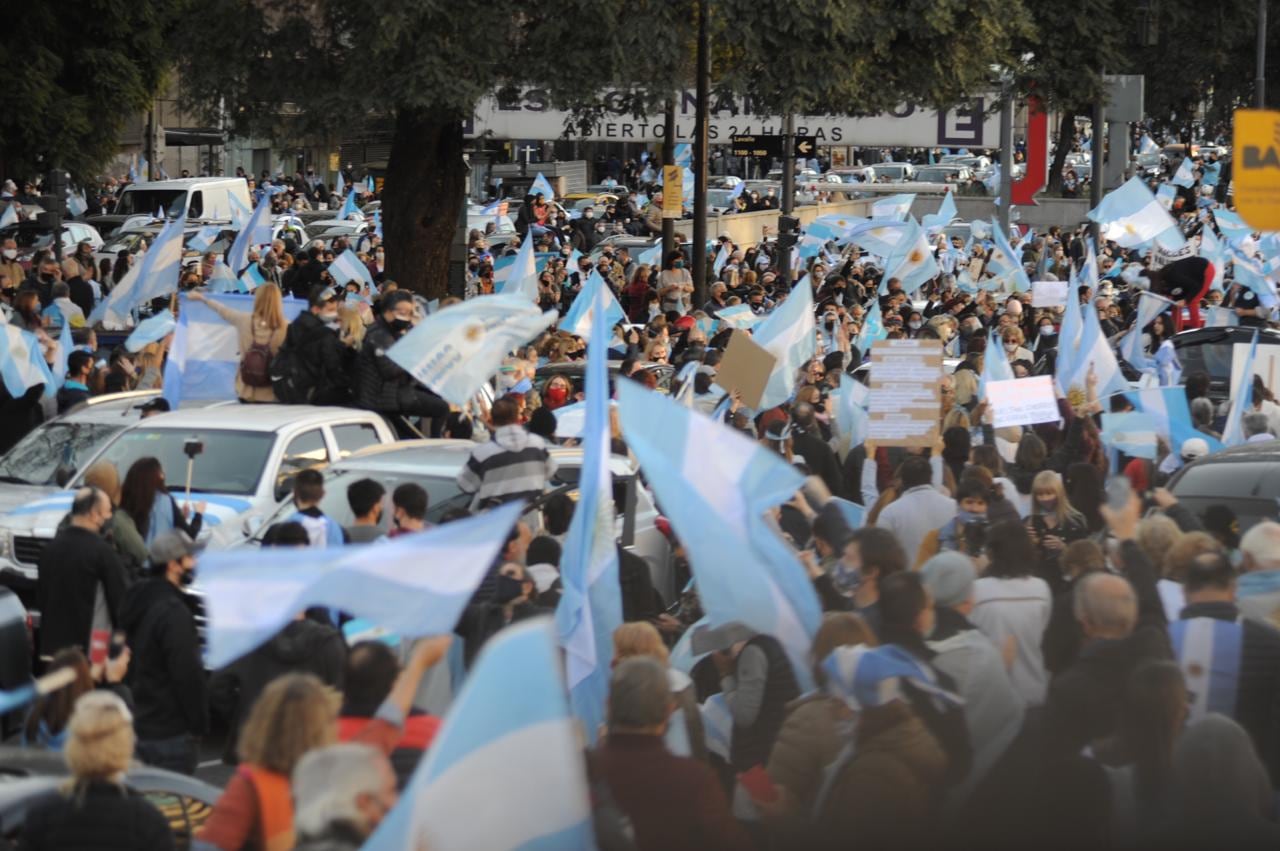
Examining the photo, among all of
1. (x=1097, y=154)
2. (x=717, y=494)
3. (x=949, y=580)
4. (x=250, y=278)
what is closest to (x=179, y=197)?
(x=1097, y=154)

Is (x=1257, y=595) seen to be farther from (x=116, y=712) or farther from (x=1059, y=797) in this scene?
(x=116, y=712)

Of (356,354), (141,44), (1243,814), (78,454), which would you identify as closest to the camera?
(1243,814)

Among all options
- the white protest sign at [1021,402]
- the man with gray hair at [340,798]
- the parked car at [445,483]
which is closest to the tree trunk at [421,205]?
the parked car at [445,483]

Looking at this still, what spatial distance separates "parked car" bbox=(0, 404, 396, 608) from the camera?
10.5 metres

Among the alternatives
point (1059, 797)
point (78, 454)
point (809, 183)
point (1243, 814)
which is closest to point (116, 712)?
point (1059, 797)

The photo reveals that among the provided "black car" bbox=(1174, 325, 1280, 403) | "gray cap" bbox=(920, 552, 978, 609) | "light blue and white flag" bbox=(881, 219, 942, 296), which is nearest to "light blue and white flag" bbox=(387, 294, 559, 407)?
"gray cap" bbox=(920, 552, 978, 609)

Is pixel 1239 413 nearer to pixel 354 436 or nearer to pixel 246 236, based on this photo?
pixel 354 436

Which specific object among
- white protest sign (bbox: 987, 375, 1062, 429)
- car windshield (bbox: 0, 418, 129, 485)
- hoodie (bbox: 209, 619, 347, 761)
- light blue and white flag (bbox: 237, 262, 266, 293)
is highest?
light blue and white flag (bbox: 237, 262, 266, 293)

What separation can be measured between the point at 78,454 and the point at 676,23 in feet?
34.1

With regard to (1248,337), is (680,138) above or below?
above

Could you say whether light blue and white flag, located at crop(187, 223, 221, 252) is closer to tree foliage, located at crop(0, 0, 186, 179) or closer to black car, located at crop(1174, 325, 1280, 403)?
tree foliage, located at crop(0, 0, 186, 179)

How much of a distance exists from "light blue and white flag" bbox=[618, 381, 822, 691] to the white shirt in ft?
3.66

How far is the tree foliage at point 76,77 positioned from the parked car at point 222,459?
1581 centimetres

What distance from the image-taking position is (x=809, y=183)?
2368 inches
